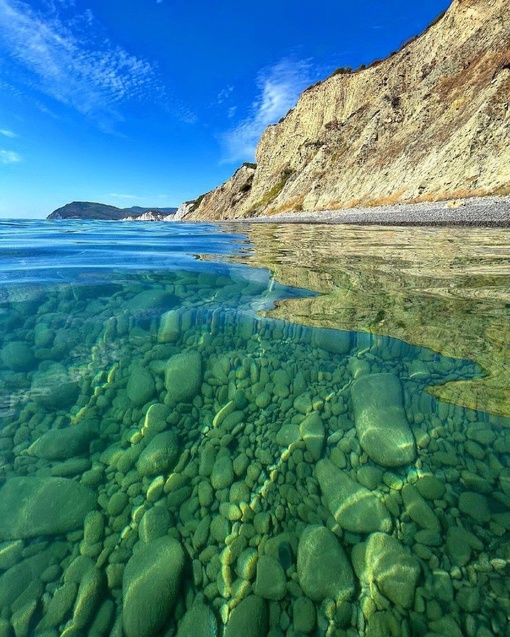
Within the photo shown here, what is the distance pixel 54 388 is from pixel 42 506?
931 millimetres

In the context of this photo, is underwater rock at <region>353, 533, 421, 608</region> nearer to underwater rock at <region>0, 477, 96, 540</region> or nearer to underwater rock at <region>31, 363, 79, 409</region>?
underwater rock at <region>0, 477, 96, 540</region>

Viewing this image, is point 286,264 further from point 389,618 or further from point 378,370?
point 389,618

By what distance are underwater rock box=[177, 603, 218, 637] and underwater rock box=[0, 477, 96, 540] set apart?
27.1 inches

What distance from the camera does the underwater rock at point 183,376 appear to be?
2.40 meters

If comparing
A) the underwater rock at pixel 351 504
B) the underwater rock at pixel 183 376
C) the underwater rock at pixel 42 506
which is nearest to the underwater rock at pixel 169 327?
the underwater rock at pixel 183 376

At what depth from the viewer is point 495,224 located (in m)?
13.1

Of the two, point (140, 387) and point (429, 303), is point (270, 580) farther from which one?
point (429, 303)

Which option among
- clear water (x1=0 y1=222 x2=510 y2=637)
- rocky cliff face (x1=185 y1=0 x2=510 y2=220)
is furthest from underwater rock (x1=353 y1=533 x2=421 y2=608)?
rocky cliff face (x1=185 y1=0 x2=510 y2=220)

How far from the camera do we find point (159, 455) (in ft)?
6.41

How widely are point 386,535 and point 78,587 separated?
1.36 metres

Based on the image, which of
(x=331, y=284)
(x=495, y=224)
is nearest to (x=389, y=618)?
(x=331, y=284)

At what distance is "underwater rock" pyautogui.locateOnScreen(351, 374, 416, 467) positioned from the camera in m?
1.86

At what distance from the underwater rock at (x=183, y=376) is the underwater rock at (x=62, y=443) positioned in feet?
1.88

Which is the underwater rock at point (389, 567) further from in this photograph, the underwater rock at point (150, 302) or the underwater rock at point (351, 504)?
the underwater rock at point (150, 302)
